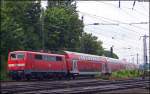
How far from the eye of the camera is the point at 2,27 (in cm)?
440

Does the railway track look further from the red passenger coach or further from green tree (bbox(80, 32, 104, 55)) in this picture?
the red passenger coach

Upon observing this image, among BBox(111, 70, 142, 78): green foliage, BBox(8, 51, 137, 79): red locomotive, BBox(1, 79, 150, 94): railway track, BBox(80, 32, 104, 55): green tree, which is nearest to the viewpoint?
BBox(1, 79, 150, 94): railway track

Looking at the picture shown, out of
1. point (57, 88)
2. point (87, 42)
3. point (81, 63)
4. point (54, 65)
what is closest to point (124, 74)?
point (81, 63)

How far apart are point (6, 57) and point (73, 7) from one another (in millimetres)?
2783

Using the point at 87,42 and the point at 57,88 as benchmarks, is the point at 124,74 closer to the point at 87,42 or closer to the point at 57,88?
the point at 87,42

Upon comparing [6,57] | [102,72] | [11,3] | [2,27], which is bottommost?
[102,72]

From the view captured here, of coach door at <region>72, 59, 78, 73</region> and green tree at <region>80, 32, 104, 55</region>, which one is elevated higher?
green tree at <region>80, 32, 104, 55</region>

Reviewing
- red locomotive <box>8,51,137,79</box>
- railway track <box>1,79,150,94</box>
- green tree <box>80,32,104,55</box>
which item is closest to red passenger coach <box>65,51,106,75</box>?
red locomotive <box>8,51,137,79</box>

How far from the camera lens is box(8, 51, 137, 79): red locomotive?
27.8 metres

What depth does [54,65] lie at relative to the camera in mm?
32531

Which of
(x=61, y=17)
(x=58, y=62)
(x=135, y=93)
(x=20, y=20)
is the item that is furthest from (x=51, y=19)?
(x=58, y=62)

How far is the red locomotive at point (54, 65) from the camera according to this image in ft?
91.2

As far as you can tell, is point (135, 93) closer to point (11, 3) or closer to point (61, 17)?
point (61, 17)

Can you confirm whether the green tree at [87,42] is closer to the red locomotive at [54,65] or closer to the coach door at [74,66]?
the red locomotive at [54,65]
